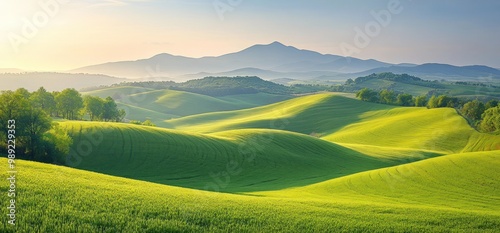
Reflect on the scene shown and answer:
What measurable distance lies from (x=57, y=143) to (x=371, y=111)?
374ft

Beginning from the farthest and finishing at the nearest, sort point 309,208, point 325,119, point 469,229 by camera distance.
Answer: point 325,119, point 309,208, point 469,229

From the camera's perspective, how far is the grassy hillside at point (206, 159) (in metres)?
43.3

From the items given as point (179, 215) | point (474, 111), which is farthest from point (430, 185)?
point (474, 111)

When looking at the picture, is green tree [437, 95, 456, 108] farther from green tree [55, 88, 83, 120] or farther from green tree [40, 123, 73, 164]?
green tree [40, 123, 73, 164]

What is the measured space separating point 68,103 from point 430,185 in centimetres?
8381

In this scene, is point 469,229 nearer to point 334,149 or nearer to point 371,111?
point 334,149

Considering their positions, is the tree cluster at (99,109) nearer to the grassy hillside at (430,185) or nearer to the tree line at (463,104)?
the grassy hillside at (430,185)

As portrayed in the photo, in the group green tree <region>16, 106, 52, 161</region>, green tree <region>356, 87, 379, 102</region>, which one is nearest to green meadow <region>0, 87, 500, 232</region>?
green tree <region>16, 106, 52, 161</region>

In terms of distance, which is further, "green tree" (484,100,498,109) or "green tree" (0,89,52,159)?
"green tree" (484,100,498,109)

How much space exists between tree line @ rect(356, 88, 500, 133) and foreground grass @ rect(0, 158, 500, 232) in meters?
74.8

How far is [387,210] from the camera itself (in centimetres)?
2114

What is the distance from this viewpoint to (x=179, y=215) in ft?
50.2

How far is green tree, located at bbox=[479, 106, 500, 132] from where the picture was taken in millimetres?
77375

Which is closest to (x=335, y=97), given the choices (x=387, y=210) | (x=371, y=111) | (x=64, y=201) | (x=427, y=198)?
(x=371, y=111)
